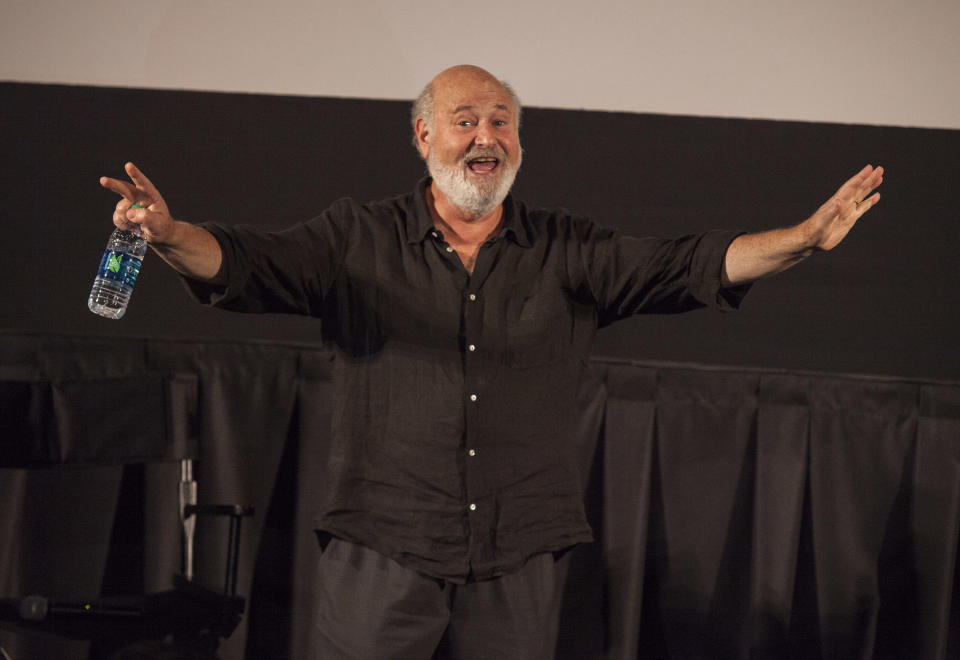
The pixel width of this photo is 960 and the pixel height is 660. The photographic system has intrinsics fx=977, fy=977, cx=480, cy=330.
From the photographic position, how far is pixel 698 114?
8.94 ft

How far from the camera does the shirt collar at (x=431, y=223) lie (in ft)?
6.26

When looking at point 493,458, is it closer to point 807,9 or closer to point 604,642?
point 604,642

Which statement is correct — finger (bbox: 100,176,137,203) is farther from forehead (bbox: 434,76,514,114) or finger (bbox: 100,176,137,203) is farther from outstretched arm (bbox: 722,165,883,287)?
outstretched arm (bbox: 722,165,883,287)

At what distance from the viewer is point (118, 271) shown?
1.93 m

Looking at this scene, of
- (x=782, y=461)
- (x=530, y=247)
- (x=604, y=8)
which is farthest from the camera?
(x=604, y=8)

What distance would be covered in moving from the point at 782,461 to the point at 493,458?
3.44 ft

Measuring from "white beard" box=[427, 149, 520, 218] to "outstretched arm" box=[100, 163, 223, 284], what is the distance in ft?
1.54

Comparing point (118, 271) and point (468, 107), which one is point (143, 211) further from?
point (468, 107)

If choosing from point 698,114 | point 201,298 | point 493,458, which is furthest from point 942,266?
point 201,298

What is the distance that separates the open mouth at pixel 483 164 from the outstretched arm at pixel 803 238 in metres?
0.48

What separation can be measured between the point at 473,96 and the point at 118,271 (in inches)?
30.9

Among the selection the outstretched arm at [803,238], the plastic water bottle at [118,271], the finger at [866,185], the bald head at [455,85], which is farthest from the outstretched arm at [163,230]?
the finger at [866,185]

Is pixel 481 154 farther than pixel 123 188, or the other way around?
pixel 481 154

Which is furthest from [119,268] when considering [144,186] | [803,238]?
[803,238]
